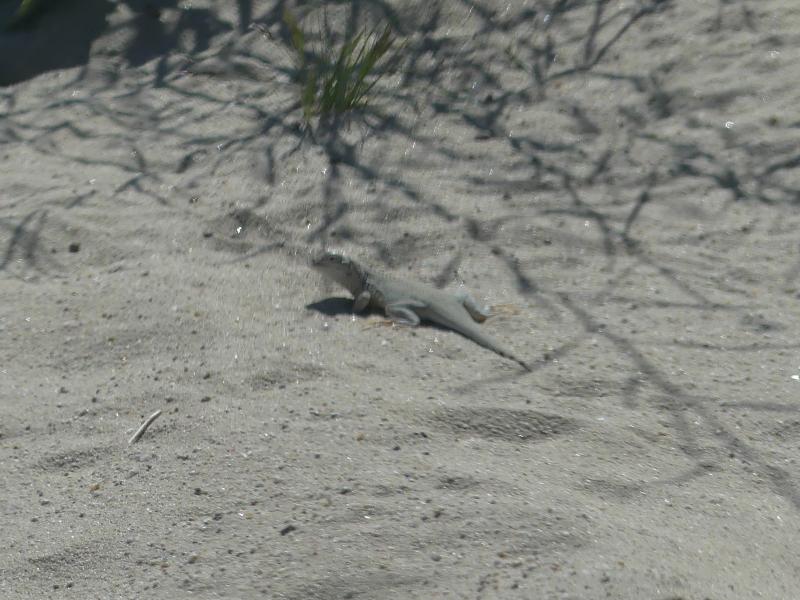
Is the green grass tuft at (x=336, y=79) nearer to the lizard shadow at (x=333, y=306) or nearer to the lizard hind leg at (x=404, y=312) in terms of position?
the lizard shadow at (x=333, y=306)

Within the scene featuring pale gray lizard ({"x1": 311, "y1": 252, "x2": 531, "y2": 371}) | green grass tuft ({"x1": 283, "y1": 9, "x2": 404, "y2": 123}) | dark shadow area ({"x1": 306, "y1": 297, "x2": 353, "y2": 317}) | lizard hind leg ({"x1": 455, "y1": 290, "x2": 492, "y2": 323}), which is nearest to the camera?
pale gray lizard ({"x1": 311, "y1": 252, "x2": 531, "y2": 371})

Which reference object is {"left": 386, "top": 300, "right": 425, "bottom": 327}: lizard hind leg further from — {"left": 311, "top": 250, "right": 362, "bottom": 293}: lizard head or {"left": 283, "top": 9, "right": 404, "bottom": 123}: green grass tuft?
{"left": 283, "top": 9, "right": 404, "bottom": 123}: green grass tuft

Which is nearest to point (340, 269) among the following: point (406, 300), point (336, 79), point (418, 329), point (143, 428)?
point (406, 300)

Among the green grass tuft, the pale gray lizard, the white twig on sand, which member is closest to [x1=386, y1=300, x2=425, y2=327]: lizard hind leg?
the pale gray lizard

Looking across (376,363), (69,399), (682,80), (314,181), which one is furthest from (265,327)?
(682,80)

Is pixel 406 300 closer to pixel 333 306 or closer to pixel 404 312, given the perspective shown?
pixel 404 312
